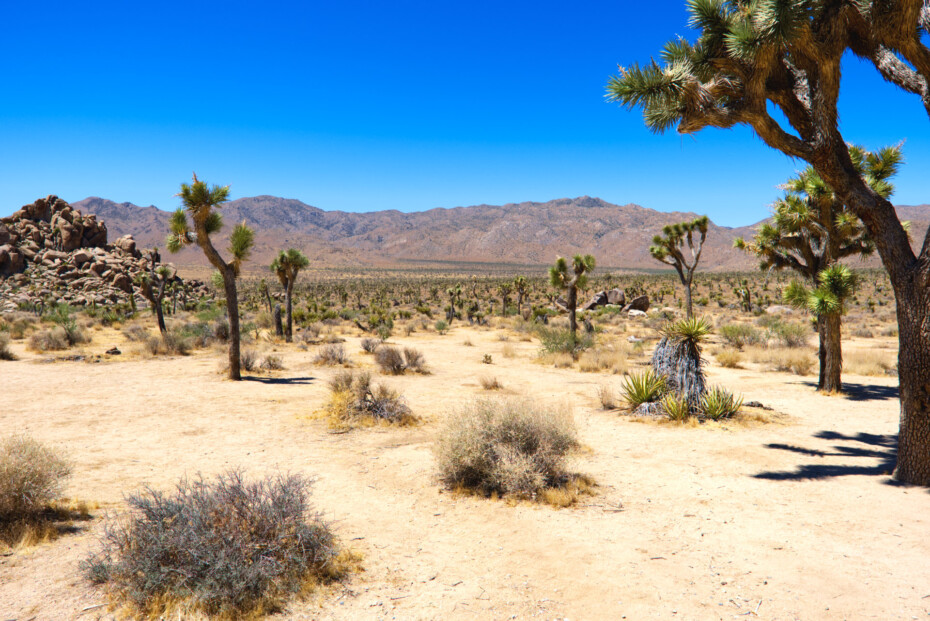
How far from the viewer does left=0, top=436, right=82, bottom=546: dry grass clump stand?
4.93 metres

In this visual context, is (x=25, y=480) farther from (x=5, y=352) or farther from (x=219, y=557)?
(x=5, y=352)

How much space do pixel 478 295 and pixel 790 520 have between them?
5238 cm

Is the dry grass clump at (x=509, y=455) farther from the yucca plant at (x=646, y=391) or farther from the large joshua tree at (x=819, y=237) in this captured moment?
the large joshua tree at (x=819, y=237)

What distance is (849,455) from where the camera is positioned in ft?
26.4

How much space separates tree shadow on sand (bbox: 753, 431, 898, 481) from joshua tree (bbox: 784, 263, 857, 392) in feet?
11.1

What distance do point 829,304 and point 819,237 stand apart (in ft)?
8.11

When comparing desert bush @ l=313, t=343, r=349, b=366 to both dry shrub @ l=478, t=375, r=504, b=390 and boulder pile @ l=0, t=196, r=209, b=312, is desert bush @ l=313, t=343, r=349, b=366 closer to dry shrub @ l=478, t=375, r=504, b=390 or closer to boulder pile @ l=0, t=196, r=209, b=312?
dry shrub @ l=478, t=375, r=504, b=390

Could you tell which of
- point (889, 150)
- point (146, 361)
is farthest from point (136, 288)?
point (889, 150)

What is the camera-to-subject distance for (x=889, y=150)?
10352 millimetres

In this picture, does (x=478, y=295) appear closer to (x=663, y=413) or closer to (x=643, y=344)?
(x=643, y=344)

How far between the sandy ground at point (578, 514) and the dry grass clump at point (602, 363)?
5056 millimetres

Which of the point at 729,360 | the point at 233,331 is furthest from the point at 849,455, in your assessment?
the point at 233,331

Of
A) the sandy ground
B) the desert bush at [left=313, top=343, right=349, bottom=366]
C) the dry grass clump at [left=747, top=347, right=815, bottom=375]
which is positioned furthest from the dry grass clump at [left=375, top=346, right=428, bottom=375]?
the dry grass clump at [left=747, top=347, right=815, bottom=375]

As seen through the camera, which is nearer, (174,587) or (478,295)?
(174,587)
